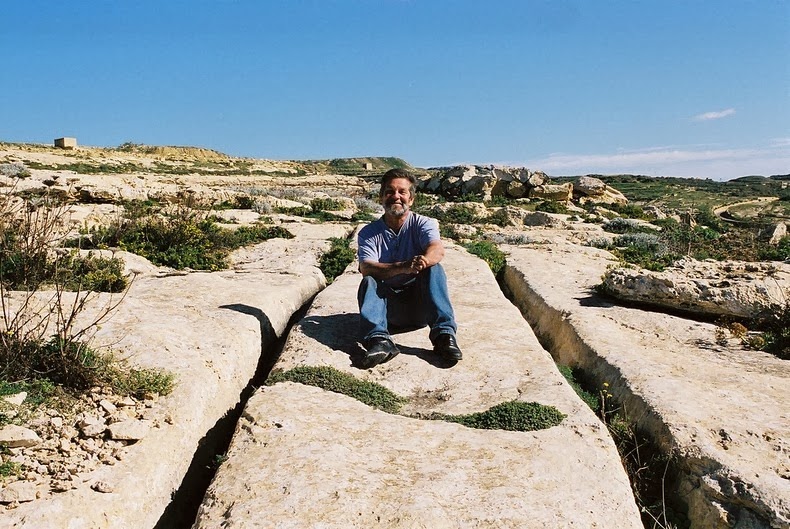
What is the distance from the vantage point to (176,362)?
204 inches

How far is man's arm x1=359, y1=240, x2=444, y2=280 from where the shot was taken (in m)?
5.79

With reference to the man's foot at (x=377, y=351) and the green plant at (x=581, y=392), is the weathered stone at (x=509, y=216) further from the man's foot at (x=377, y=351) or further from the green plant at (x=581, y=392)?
the man's foot at (x=377, y=351)

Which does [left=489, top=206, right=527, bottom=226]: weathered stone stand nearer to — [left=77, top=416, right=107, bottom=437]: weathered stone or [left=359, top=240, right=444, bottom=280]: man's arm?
[left=359, top=240, right=444, bottom=280]: man's arm

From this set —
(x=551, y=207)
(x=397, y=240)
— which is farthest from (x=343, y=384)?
(x=551, y=207)

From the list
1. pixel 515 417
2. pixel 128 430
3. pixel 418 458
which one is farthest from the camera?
pixel 515 417

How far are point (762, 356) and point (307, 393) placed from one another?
16.9 ft

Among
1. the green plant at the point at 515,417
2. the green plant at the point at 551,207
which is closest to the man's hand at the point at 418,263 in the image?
the green plant at the point at 515,417

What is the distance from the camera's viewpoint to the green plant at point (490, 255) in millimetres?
11664

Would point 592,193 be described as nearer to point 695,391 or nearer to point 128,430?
point 695,391

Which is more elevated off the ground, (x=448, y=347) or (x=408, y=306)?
(x=408, y=306)

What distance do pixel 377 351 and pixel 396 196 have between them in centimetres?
164

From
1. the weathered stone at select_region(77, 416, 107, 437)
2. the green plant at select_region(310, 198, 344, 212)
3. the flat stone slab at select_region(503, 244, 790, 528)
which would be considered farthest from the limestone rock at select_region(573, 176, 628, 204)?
the weathered stone at select_region(77, 416, 107, 437)

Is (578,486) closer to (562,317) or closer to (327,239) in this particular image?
(562,317)

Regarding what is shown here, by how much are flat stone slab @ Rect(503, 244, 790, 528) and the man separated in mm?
1842
